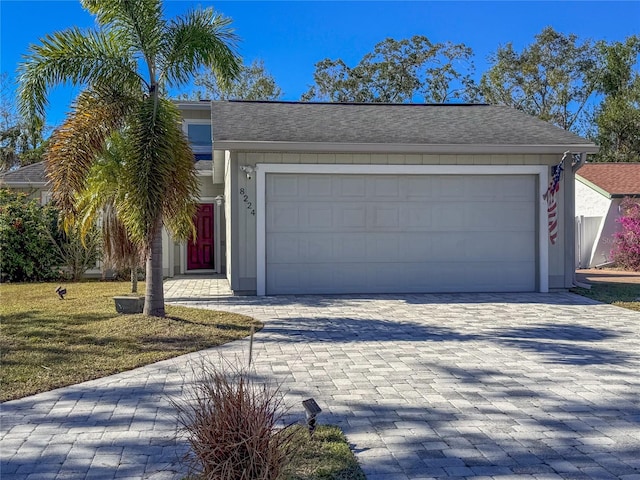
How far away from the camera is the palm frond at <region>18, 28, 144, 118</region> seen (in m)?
7.57

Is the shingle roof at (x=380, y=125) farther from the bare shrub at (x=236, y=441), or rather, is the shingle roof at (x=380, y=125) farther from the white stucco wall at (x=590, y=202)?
the bare shrub at (x=236, y=441)

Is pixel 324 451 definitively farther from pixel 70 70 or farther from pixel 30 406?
pixel 70 70

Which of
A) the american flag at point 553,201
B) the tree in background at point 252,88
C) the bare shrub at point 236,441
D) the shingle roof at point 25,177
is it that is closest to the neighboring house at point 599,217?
the american flag at point 553,201

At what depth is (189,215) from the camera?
8828 mm

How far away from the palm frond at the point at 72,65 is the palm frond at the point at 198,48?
0.54 m

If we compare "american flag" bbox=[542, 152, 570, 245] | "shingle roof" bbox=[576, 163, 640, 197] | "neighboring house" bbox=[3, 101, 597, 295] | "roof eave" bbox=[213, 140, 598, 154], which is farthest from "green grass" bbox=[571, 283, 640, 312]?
"shingle roof" bbox=[576, 163, 640, 197]

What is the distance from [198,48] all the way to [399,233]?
17.9 feet

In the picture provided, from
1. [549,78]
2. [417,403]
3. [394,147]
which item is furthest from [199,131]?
[549,78]

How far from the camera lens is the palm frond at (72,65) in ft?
24.8

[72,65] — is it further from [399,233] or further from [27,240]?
[27,240]

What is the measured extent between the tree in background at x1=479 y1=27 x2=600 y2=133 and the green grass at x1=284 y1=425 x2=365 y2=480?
30.7 m

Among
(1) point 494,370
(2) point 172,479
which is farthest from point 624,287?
(2) point 172,479

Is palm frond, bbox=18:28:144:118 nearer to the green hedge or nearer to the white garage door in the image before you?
the white garage door

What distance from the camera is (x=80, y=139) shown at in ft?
25.8
